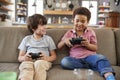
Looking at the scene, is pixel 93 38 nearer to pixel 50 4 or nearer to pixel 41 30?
pixel 41 30

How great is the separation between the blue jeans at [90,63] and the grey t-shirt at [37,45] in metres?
0.25

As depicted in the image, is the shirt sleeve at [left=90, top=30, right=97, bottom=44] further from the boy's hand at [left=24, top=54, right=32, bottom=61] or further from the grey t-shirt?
the boy's hand at [left=24, top=54, right=32, bottom=61]

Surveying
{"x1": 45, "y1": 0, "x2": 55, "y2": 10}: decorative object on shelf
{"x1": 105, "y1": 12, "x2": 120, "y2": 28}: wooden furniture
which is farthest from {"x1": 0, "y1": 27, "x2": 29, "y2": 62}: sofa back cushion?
{"x1": 45, "y1": 0, "x2": 55, "y2": 10}: decorative object on shelf

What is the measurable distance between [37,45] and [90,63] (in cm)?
52

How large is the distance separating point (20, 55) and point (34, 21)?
13.2 inches

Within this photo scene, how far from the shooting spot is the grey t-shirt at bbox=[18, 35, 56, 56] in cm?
197

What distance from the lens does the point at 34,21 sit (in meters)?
1.99

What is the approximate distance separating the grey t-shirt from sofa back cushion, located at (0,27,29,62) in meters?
0.11

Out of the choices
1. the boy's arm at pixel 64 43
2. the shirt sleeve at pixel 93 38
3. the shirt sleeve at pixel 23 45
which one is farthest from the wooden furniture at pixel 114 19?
the shirt sleeve at pixel 23 45

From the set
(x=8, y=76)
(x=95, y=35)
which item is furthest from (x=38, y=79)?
(x=95, y=35)

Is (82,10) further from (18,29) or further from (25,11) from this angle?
(25,11)

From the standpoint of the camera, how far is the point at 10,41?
211 centimetres

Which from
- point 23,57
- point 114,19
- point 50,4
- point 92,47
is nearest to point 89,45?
point 92,47

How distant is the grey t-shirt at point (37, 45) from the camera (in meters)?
1.97
